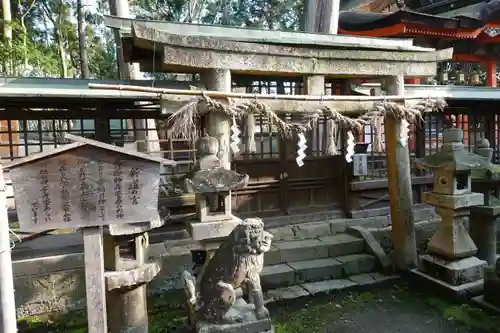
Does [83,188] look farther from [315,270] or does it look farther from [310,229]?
[310,229]

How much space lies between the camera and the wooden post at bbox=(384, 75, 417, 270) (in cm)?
752

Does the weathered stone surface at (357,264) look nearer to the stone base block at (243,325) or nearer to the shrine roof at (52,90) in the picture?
the stone base block at (243,325)

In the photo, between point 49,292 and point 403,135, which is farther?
point 403,135

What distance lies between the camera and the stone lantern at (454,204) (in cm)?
699

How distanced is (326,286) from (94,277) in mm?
4854

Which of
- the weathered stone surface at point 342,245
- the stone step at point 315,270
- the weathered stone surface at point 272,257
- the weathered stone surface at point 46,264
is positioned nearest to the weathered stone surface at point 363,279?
the stone step at point 315,270

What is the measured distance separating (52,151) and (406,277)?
275 inches

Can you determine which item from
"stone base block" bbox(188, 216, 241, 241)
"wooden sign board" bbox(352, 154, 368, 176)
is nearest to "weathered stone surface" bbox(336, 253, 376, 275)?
"wooden sign board" bbox(352, 154, 368, 176)

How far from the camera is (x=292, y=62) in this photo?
6.13 meters

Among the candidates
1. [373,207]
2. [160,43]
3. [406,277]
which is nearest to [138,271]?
[160,43]

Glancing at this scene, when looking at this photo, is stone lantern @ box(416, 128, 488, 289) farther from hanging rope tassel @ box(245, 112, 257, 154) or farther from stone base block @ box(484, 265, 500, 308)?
hanging rope tassel @ box(245, 112, 257, 154)

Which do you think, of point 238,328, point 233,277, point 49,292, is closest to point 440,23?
point 233,277

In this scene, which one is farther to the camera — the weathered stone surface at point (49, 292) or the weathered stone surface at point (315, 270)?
the weathered stone surface at point (315, 270)

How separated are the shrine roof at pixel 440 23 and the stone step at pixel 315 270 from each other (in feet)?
27.2
